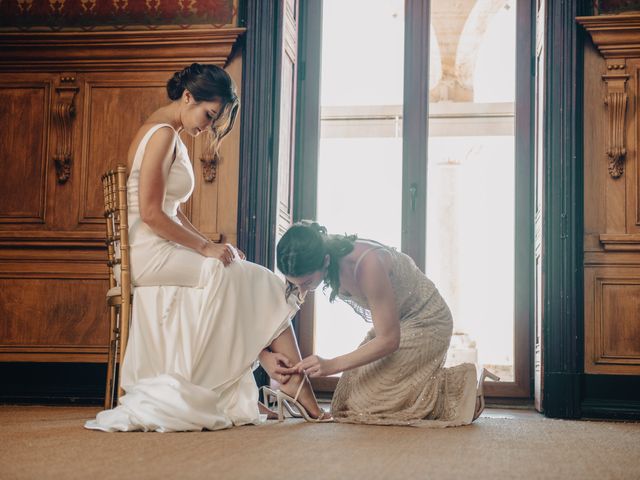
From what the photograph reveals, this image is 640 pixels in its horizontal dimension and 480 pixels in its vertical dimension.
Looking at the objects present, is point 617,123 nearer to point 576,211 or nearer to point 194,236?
point 576,211

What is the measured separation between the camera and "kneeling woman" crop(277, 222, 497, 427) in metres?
3.00

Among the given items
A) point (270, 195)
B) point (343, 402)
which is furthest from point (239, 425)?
point (270, 195)

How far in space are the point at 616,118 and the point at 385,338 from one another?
6.45 feet

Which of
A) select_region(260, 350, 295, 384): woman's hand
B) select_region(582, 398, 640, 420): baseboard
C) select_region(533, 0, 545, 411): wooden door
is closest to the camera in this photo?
select_region(260, 350, 295, 384): woman's hand

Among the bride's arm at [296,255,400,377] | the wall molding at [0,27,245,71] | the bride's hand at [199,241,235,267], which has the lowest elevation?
the bride's arm at [296,255,400,377]

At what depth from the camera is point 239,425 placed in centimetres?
300

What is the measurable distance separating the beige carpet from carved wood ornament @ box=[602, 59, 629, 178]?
1.57 meters

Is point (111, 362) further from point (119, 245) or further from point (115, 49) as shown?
point (115, 49)

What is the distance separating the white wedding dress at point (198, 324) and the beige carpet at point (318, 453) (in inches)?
6.4

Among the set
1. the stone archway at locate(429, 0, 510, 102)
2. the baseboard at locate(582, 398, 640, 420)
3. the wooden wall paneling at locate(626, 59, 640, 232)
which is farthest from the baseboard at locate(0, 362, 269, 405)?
the stone archway at locate(429, 0, 510, 102)

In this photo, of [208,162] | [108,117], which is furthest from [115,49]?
[208,162]

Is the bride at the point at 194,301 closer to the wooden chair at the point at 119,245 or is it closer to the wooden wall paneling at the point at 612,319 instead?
the wooden chair at the point at 119,245

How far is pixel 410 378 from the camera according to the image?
127 inches

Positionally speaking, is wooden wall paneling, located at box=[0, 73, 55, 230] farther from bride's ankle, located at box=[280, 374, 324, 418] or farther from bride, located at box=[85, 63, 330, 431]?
bride's ankle, located at box=[280, 374, 324, 418]
